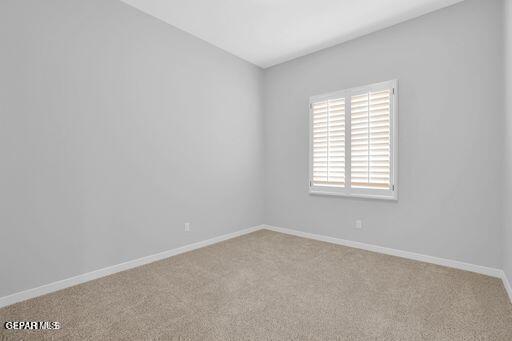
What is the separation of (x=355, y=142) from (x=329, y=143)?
0.40 metres

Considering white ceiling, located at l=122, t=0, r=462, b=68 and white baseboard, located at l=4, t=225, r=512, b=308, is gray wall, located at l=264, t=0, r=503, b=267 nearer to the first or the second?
white baseboard, located at l=4, t=225, r=512, b=308

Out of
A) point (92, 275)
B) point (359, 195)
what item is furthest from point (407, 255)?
point (92, 275)

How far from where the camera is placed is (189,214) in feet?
11.4

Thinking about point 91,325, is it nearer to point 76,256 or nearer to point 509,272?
point 76,256

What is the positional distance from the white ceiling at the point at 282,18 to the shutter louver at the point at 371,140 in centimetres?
89

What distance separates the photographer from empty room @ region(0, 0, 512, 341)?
2041mm

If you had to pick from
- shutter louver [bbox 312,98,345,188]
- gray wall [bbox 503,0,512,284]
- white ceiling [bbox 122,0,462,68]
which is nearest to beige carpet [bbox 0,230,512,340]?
gray wall [bbox 503,0,512,284]

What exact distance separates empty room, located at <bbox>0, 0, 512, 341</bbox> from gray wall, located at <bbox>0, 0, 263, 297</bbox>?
0.05 feet

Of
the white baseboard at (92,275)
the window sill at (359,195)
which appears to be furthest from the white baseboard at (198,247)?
the window sill at (359,195)

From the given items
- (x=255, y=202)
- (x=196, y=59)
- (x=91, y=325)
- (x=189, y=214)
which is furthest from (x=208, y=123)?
(x=91, y=325)

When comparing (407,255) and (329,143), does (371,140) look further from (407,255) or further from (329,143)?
(407,255)

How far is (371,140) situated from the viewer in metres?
3.34

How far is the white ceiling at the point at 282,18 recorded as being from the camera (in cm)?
282

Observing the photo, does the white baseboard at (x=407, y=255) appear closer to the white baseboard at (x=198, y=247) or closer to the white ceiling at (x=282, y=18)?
the white baseboard at (x=198, y=247)
